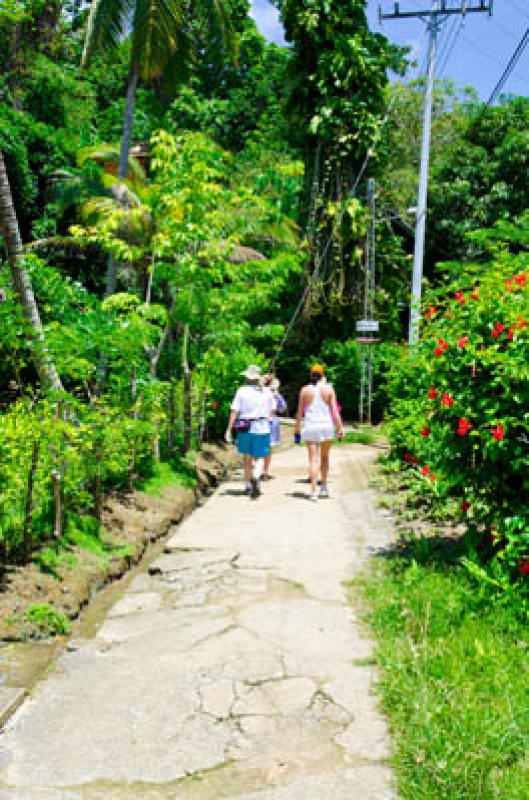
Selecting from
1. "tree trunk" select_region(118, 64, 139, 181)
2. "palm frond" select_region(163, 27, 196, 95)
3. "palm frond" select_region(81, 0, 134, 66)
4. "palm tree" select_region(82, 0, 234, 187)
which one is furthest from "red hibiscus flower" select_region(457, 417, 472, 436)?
"palm frond" select_region(163, 27, 196, 95)

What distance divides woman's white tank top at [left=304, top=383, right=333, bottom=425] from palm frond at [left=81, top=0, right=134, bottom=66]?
764cm

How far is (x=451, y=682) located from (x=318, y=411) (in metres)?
5.92

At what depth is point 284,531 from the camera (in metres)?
8.04

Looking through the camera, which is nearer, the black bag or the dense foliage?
the dense foliage

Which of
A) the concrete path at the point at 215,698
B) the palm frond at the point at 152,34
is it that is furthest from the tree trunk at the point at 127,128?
the concrete path at the point at 215,698

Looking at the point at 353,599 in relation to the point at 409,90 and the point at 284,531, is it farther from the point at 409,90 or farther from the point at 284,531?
the point at 409,90

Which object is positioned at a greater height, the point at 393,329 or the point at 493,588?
the point at 393,329

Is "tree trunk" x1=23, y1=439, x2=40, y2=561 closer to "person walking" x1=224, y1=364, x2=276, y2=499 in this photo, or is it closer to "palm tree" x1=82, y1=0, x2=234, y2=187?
"person walking" x1=224, y1=364, x2=276, y2=499

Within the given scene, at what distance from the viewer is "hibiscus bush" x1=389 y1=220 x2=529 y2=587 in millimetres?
5254

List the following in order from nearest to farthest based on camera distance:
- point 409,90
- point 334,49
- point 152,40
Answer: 1. point 152,40
2. point 334,49
3. point 409,90

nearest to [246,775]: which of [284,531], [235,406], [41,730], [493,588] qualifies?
[41,730]

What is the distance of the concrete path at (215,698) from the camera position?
11.2 ft

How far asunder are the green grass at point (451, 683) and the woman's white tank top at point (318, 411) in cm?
388

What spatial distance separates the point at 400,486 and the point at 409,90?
22.6m
